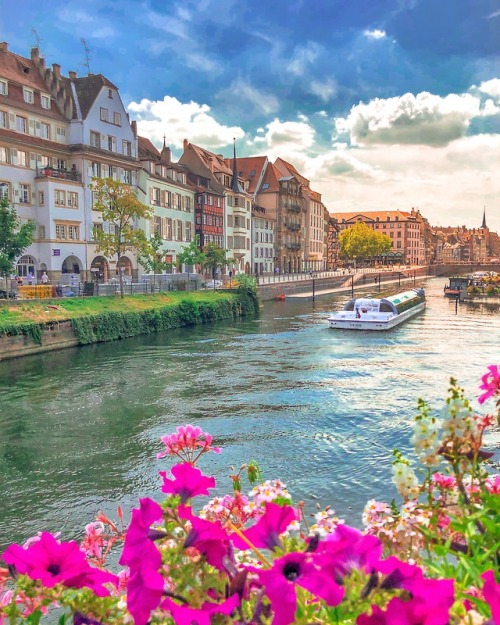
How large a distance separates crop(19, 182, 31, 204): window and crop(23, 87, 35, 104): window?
266 inches

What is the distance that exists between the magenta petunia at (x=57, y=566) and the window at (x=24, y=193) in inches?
1717

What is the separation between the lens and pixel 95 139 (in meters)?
48.4

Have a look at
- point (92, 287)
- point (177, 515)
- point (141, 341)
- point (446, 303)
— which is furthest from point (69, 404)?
point (446, 303)

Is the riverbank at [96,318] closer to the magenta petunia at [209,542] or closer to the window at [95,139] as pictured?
the window at [95,139]

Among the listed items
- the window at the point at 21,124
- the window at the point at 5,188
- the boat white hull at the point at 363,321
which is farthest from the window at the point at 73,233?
the boat white hull at the point at 363,321

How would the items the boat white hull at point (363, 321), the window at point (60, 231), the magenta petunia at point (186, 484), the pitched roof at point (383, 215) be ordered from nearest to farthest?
the magenta petunia at point (186, 484) → the boat white hull at point (363, 321) → the window at point (60, 231) → the pitched roof at point (383, 215)

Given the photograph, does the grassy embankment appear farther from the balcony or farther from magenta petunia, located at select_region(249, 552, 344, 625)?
magenta petunia, located at select_region(249, 552, 344, 625)

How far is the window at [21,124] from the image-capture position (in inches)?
1683

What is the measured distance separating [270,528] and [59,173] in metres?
45.4

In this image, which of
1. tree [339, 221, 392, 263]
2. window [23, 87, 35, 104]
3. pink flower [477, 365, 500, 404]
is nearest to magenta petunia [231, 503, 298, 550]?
pink flower [477, 365, 500, 404]

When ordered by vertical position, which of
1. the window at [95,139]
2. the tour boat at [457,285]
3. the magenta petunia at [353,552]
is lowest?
the tour boat at [457,285]

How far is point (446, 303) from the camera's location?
61.4 meters

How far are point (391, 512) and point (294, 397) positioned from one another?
595 inches

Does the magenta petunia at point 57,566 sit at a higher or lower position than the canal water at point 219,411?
higher
